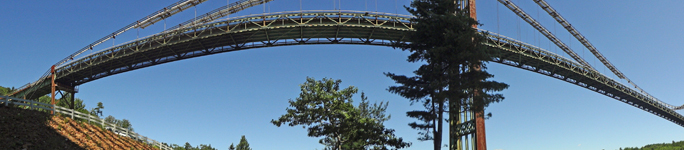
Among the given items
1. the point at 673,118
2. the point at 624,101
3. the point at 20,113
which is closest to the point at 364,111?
the point at 20,113

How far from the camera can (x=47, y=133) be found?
27.0 metres

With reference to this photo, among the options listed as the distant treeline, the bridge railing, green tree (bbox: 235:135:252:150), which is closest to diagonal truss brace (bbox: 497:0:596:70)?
the bridge railing

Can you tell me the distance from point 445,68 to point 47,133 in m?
20.9

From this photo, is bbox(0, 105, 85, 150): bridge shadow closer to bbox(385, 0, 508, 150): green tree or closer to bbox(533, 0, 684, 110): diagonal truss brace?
bbox(385, 0, 508, 150): green tree

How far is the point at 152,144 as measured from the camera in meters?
39.0

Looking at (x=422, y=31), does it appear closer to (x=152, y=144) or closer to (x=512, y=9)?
(x=152, y=144)

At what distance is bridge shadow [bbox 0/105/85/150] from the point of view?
24.2m

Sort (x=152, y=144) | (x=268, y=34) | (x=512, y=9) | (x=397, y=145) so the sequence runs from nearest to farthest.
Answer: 1. (x=397, y=145)
2. (x=152, y=144)
3. (x=268, y=34)
4. (x=512, y=9)

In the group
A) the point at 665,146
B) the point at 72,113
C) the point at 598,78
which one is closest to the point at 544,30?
the point at 598,78

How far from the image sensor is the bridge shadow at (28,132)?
79.5 ft

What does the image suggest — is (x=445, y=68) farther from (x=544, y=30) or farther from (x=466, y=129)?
(x=544, y=30)

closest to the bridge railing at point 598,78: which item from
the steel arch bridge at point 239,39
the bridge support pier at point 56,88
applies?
the steel arch bridge at point 239,39

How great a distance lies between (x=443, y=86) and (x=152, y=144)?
22.2 m

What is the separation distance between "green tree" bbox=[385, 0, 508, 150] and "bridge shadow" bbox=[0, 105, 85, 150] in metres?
17.5
